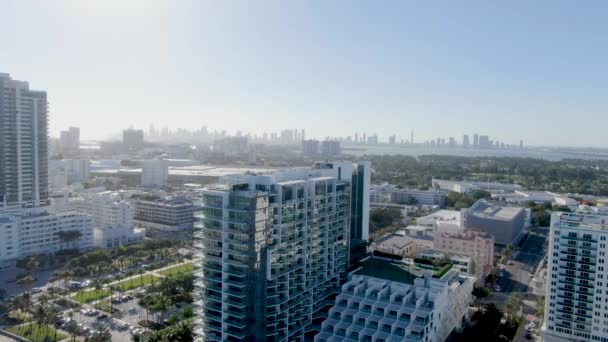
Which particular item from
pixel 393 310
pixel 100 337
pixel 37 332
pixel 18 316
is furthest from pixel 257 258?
pixel 18 316

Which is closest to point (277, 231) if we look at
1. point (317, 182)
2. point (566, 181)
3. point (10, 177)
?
point (317, 182)

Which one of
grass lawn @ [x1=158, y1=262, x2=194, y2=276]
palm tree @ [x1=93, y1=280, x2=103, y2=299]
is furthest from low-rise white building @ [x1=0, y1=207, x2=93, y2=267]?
palm tree @ [x1=93, y1=280, x2=103, y2=299]

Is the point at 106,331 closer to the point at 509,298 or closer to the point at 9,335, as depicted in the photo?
the point at 9,335

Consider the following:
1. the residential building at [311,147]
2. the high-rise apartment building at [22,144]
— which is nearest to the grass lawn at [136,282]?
the high-rise apartment building at [22,144]

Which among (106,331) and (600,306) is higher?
(600,306)

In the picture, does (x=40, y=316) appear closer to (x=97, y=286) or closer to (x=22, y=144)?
(x=97, y=286)

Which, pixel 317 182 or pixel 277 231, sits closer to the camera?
pixel 277 231

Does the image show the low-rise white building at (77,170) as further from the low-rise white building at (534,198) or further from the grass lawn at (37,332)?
the low-rise white building at (534,198)

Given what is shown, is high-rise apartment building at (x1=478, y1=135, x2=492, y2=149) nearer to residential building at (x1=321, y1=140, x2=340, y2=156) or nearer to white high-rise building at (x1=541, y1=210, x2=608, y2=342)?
residential building at (x1=321, y1=140, x2=340, y2=156)
